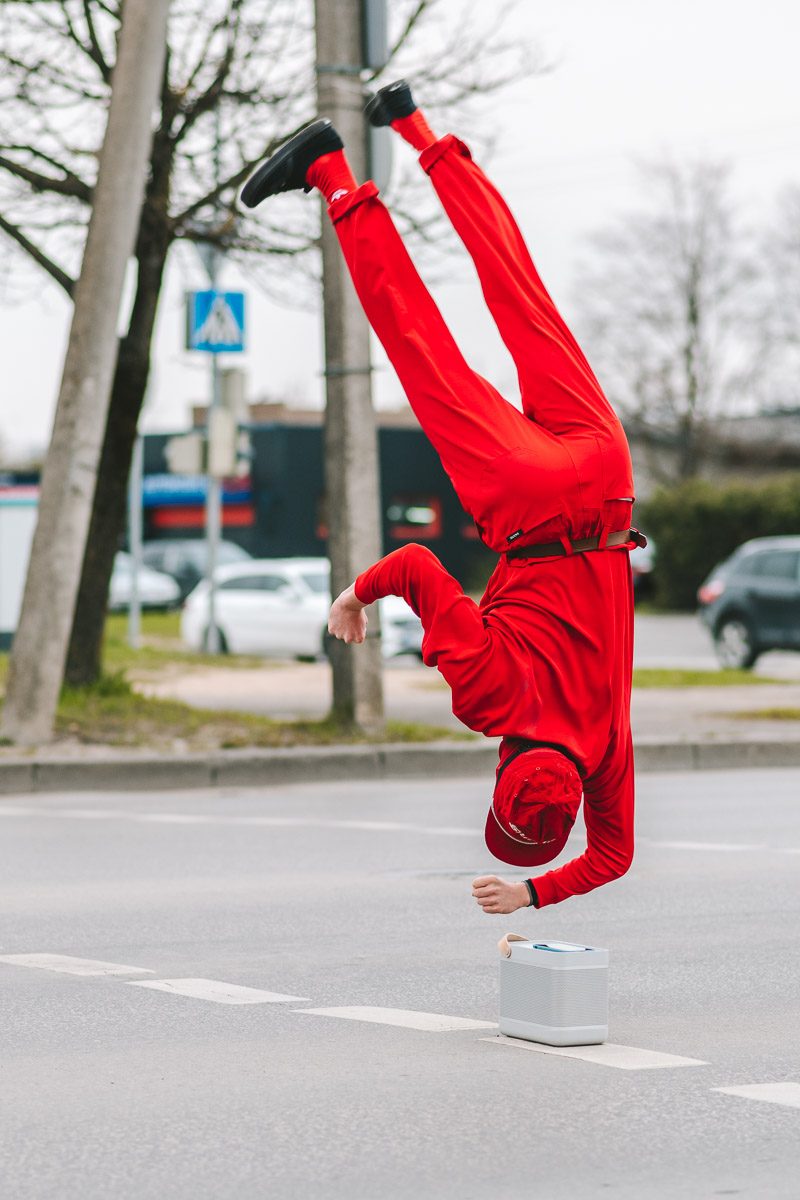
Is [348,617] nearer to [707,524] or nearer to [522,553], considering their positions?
[522,553]

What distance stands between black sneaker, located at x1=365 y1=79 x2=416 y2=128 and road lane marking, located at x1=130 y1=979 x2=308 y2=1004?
8.83ft

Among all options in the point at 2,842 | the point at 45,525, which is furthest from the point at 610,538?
the point at 45,525

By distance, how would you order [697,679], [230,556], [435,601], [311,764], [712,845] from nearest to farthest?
[435,601] < [712,845] < [311,764] < [697,679] < [230,556]

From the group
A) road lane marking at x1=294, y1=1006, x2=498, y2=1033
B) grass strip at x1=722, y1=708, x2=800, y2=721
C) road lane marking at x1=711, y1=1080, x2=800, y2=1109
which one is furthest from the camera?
grass strip at x1=722, y1=708, x2=800, y2=721

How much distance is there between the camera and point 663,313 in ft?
196

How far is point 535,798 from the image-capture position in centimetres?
513

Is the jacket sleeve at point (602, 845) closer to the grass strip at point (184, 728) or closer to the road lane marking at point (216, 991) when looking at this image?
the road lane marking at point (216, 991)

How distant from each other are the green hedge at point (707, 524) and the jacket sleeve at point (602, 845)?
140ft

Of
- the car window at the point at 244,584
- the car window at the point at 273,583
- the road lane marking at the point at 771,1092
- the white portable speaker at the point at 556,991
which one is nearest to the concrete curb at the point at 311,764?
the white portable speaker at the point at 556,991

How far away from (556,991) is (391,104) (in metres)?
2.52

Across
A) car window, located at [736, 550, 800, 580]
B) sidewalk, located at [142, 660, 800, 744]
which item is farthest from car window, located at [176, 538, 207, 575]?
sidewalk, located at [142, 660, 800, 744]

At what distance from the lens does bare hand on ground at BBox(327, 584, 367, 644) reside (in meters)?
5.41

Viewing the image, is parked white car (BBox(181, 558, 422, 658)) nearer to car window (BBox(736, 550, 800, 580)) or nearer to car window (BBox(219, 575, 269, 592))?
car window (BBox(219, 575, 269, 592))

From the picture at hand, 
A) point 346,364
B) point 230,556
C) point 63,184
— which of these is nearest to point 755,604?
point 346,364
